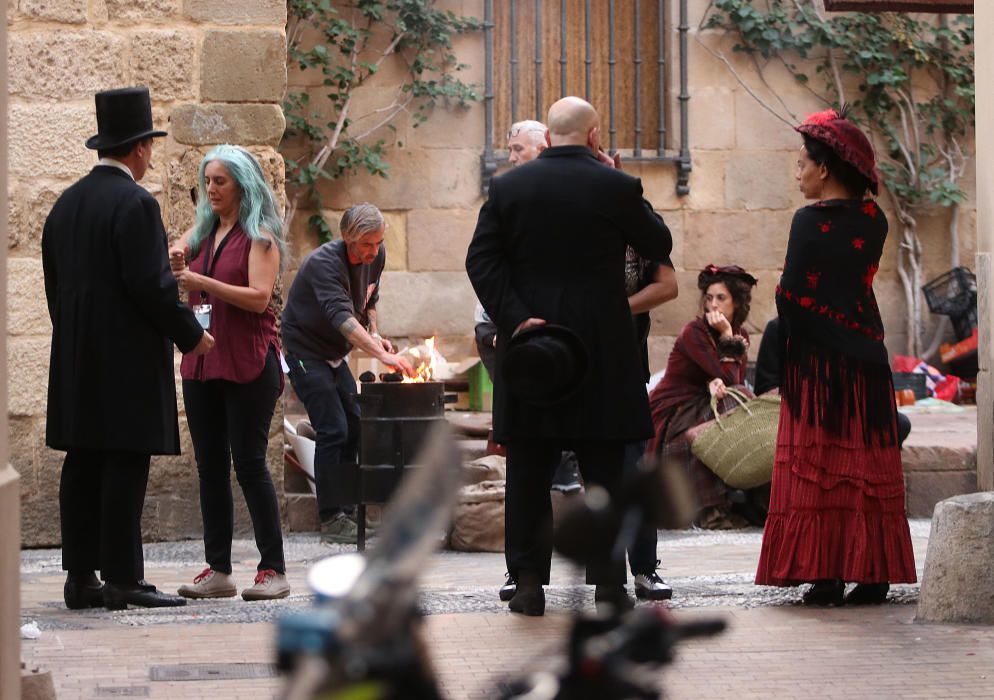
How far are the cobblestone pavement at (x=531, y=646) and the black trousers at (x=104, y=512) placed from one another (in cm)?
19

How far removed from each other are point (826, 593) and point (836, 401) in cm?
68

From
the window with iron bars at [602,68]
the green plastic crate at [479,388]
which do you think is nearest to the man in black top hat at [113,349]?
the green plastic crate at [479,388]

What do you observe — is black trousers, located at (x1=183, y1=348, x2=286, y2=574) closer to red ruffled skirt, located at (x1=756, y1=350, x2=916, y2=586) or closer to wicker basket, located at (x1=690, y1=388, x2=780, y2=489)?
red ruffled skirt, located at (x1=756, y1=350, x2=916, y2=586)

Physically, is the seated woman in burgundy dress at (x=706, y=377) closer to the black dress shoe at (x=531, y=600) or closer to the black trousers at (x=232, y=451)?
the black trousers at (x=232, y=451)

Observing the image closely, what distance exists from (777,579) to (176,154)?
12.8 feet

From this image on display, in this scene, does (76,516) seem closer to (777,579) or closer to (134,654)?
(134,654)

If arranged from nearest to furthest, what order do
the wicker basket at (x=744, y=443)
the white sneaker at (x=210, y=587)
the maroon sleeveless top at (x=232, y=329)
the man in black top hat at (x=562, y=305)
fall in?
the man in black top hat at (x=562, y=305), the maroon sleeveless top at (x=232, y=329), the white sneaker at (x=210, y=587), the wicker basket at (x=744, y=443)

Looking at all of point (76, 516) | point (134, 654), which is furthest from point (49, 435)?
point (134, 654)

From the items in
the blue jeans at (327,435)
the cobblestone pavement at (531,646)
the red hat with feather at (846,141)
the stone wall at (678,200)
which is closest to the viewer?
the cobblestone pavement at (531,646)

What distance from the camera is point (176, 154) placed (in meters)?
8.16

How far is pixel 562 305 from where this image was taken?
5.41m

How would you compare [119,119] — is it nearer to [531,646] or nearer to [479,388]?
[531,646]

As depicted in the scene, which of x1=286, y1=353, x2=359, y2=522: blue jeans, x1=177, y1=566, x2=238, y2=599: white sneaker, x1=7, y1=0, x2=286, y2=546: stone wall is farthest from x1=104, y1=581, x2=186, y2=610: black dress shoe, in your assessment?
x1=286, y1=353, x2=359, y2=522: blue jeans

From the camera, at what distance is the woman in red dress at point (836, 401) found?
225 inches
